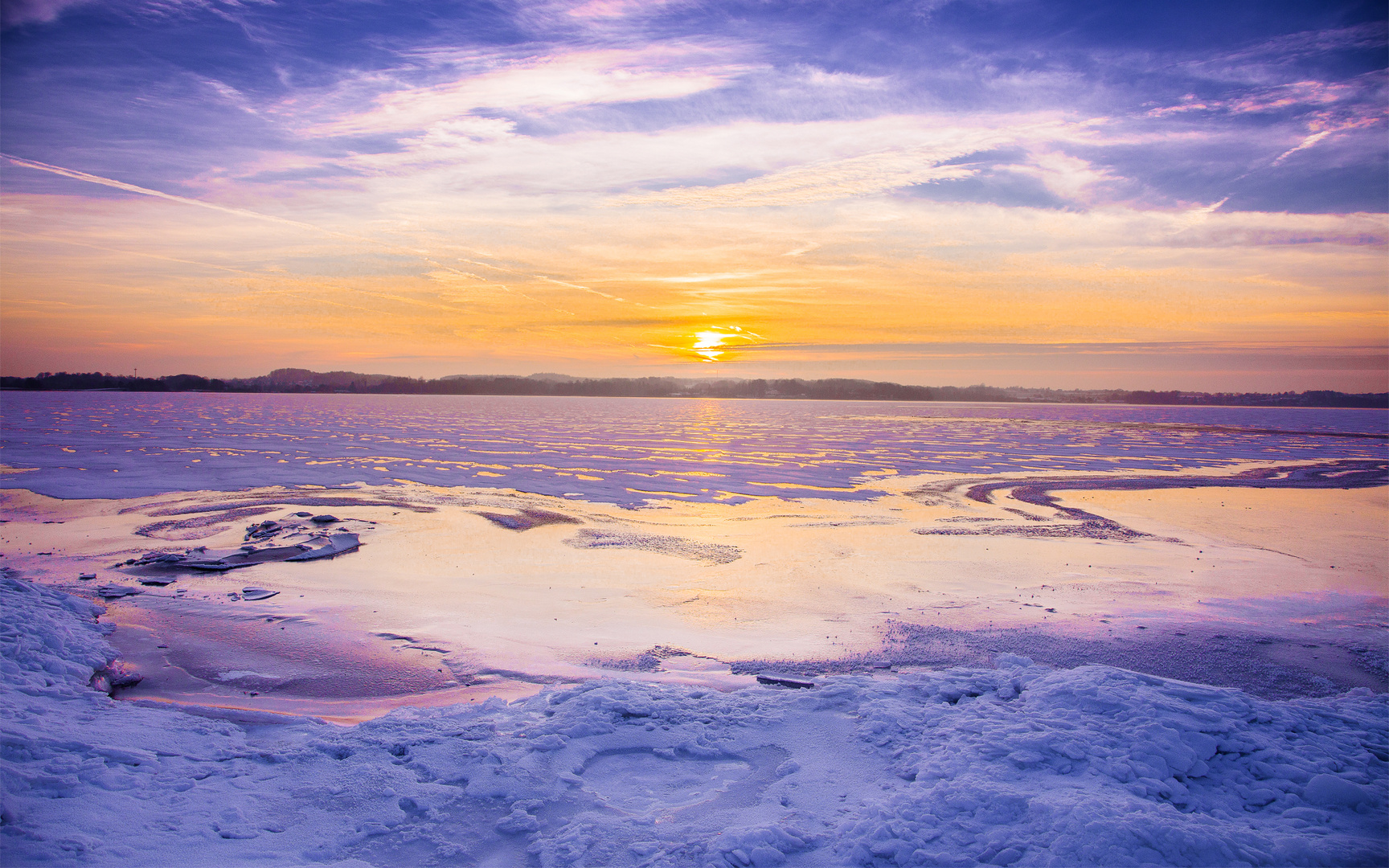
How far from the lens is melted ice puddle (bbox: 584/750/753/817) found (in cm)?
415

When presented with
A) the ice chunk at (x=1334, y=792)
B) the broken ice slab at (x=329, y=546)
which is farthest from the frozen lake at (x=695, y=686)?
the broken ice slab at (x=329, y=546)

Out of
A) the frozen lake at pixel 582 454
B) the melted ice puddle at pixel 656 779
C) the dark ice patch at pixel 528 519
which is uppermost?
the frozen lake at pixel 582 454

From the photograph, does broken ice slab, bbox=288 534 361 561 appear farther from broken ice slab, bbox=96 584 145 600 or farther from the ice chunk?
the ice chunk

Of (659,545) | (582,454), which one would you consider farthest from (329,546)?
(582,454)

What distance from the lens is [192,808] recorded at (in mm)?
3857

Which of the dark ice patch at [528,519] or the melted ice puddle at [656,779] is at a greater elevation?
the dark ice patch at [528,519]

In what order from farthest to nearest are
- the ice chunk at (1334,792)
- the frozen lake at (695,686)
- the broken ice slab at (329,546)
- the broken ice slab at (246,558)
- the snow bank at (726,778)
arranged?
the broken ice slab at (329,546)
the broken ice slab at (246,558)
the ice chunk at (1334,792)
the frozen lake at (695,686)
the snow bank at (726,778)

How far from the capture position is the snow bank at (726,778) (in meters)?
3.58

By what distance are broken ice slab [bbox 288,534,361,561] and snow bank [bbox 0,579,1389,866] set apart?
4353mm

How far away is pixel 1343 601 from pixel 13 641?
42.8ft

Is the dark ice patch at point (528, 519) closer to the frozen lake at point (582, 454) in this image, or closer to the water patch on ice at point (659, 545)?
the water patch on ice at point (659, 545)

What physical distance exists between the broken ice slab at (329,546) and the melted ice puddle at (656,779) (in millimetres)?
7026

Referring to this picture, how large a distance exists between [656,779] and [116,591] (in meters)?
7.17

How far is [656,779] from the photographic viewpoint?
4398 millimetres
